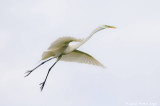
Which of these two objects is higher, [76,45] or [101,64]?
[76,45]

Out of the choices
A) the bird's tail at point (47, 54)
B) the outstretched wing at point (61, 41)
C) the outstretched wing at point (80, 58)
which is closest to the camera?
the outstretched wing at point (61, 41)

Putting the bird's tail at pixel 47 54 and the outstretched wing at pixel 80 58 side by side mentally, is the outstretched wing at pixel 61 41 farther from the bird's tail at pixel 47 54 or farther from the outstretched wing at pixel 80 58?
the outstretched wing at pixel 80 58

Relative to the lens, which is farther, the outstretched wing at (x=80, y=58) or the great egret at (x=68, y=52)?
the outstretched wing at (x=80, y=58)

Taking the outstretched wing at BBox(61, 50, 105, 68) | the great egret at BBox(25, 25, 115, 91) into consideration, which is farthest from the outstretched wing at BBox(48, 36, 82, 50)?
the outstretched wing at BBox(61, 50, 105, 68)

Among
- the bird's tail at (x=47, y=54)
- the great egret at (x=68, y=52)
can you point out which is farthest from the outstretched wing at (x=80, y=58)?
the bird's tail at (x=47, y=54)

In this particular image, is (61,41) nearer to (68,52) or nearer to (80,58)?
(68,52)

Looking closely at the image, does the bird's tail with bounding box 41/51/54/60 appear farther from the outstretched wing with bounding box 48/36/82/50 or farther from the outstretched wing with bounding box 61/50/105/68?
the outstretched wing with bounding box 61/50/105/68

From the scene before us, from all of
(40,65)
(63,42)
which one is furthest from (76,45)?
(40,65)

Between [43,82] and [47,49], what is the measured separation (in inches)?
94.8

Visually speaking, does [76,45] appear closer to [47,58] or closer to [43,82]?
[47,58]

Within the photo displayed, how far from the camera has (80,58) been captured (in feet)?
63.0

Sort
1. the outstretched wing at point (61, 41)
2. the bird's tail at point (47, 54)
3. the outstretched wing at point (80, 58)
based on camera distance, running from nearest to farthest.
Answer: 1. the outstretched wing at point (61, 41)
2. the bird's tail at point (47, 54)
3. the outstretched wing at point (80, 58)

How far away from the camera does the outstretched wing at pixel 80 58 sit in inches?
748

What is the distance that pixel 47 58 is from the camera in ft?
58.3
